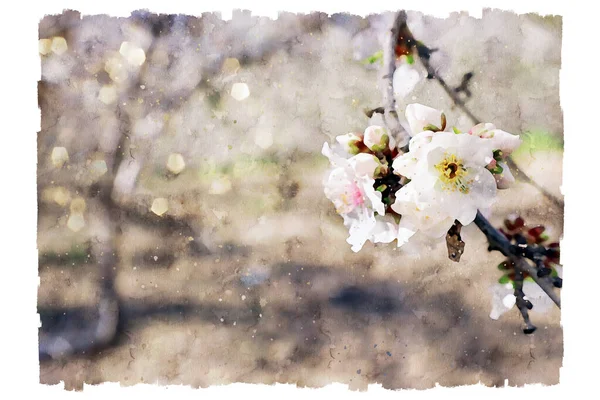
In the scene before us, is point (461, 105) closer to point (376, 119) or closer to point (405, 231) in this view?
point (376, 119)

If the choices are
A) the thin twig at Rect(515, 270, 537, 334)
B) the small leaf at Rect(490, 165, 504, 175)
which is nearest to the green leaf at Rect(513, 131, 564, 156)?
the small leaf at Rect(490, 165, 504, 175)

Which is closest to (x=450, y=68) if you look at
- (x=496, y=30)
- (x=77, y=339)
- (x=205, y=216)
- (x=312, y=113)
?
(x=496, y=30)

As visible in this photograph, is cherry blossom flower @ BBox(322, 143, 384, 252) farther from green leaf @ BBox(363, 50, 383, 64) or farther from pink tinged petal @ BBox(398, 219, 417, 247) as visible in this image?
green leaf @ BBox(363, 50, 383, 64)

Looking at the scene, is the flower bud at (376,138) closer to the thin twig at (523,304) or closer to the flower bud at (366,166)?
the flower bud at (366,166)

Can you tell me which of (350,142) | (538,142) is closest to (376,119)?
(350,142)

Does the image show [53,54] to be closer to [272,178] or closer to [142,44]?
[142,44]

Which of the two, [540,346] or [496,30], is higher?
[496,30]

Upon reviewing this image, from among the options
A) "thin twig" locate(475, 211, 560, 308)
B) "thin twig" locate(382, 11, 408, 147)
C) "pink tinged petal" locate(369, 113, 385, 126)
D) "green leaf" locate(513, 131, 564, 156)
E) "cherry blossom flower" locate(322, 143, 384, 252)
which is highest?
"thin twig" locate(382, 11, 408, 147)
